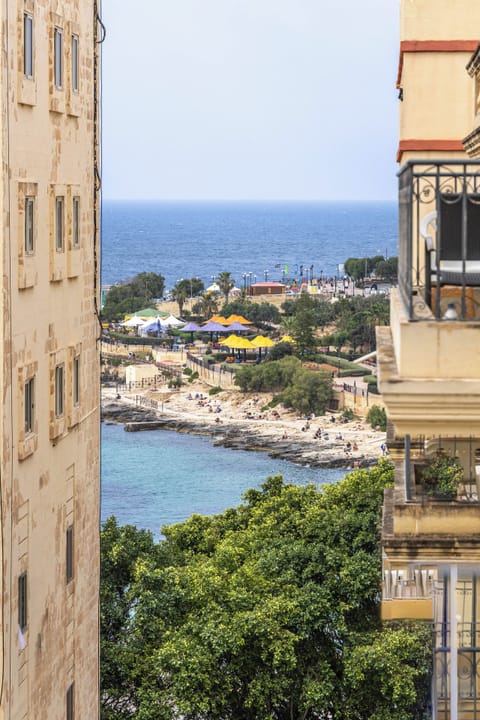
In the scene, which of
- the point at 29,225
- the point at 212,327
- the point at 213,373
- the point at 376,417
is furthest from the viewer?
the point at 212,327

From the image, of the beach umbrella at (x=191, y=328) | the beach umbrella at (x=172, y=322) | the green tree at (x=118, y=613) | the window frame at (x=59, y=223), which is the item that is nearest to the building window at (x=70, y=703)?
the green tree at (x=118, y=613)

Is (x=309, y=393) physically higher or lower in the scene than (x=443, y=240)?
lower

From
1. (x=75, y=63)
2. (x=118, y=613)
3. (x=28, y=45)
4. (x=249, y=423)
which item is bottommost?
(x=249, y=423)

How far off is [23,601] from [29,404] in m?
2.07

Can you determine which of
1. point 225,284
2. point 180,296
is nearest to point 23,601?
point 180,296

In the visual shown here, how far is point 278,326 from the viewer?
117250 millimetres

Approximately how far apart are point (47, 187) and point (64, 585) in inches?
189

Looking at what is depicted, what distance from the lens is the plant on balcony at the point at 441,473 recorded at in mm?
10547

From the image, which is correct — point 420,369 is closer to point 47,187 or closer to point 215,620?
point 47,187

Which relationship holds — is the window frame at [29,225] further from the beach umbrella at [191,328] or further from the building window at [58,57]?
the beach umbrella at [191,328]

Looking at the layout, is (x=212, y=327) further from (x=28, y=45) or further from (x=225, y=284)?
(x=28, y=45)

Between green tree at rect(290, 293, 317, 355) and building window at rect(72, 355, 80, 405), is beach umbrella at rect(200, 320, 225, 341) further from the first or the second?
building window at rect(72, 355, 80, 405)

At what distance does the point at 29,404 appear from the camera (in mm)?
15383

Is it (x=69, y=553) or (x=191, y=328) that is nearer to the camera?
(x=69, y=553)
